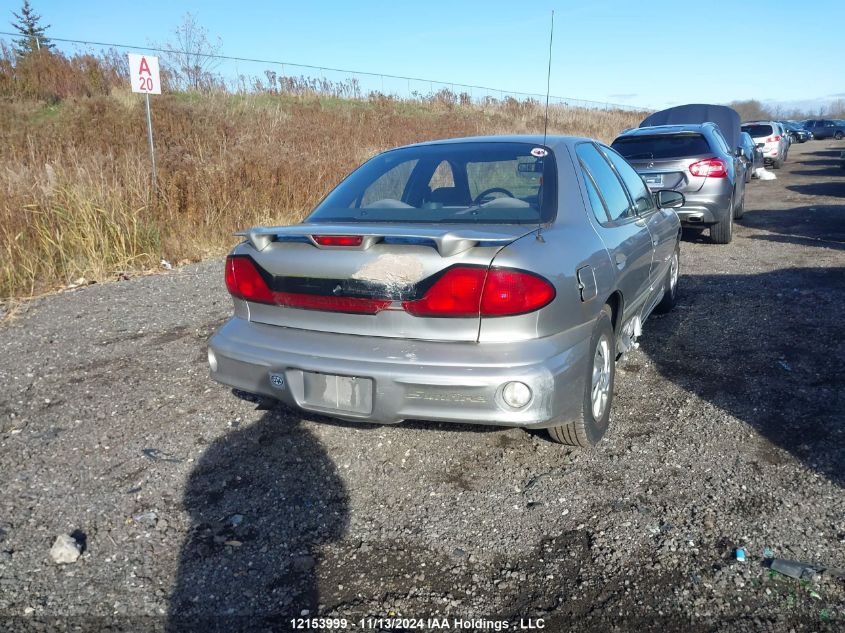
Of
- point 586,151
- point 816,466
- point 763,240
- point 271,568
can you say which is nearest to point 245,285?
point 271,568

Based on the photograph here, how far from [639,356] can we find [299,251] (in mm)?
2860

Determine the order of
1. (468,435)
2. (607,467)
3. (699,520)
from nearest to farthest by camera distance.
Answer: (699,520)
(607,467)
(468,435)

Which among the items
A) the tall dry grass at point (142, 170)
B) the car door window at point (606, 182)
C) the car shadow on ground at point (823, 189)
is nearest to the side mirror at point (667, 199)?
the car door window at point (606, 182)

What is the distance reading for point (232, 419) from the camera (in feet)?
12.4

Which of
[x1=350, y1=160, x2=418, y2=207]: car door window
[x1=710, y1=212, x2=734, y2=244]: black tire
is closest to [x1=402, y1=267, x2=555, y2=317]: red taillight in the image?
[x1=350, y1=160, x2=418, y2=207]: car door window

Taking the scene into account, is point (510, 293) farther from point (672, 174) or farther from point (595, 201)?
point (672, 174)

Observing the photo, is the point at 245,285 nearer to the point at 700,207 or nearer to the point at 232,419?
the point at 232,419

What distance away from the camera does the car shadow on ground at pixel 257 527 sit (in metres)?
2.27

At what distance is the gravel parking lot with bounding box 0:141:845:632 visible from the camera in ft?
7.42

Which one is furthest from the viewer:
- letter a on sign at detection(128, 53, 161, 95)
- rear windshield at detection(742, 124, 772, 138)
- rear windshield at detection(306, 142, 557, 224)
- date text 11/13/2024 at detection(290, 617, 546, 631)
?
rear windshield at detection(742, 124, 772, 138)

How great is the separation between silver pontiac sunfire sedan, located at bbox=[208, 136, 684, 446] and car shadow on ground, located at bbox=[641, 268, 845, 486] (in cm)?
94

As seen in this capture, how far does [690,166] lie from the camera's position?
8.29 meters

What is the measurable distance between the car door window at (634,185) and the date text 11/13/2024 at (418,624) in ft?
9.82

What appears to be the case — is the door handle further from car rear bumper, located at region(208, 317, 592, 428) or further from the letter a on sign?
the letter a on sign
